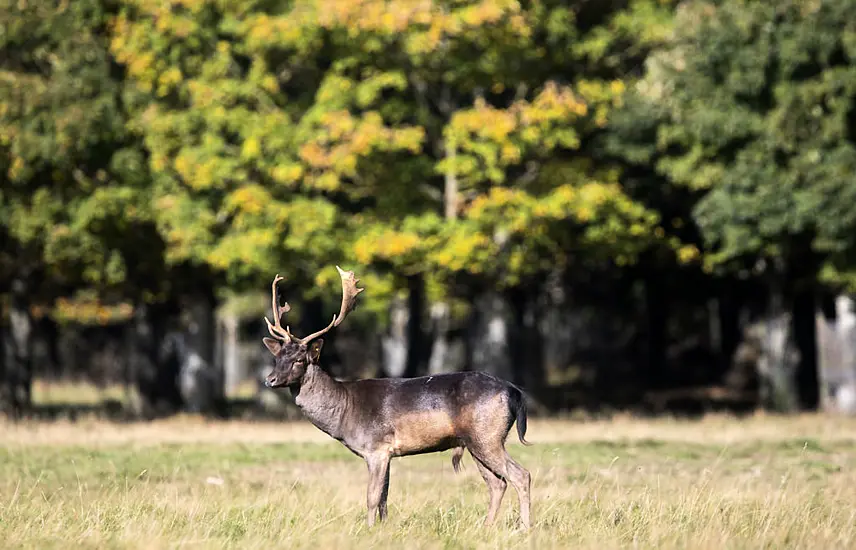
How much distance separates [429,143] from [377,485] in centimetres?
1929

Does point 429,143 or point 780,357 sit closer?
point 429,143

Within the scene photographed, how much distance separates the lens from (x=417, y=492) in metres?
15.9

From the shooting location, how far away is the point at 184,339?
36281mm

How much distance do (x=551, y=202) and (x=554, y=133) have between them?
1.41 metres

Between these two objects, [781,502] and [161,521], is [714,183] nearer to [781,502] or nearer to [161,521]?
[781,502]

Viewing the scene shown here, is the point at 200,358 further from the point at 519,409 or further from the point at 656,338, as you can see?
the point at 519,409

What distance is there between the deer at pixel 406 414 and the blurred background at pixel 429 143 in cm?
1566

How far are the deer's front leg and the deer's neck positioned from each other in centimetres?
45

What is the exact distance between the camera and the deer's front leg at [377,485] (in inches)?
491

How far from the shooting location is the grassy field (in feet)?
37.4

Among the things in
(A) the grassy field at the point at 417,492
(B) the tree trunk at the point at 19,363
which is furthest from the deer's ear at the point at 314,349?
(B) the tree trunk at the point at 19,363

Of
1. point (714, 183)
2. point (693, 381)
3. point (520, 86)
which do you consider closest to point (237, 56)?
point (520, 86)

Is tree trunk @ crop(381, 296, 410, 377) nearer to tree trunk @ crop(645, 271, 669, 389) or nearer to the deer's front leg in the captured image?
tree trunk @ crop(645, 271, 669, 389)

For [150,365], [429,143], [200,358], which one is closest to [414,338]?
[150,365]
